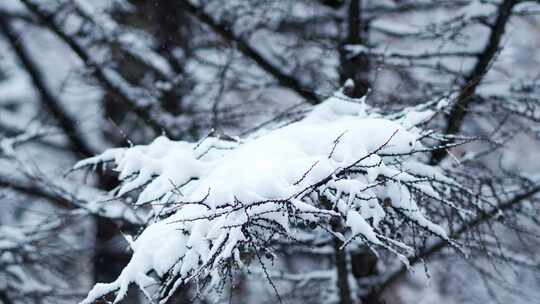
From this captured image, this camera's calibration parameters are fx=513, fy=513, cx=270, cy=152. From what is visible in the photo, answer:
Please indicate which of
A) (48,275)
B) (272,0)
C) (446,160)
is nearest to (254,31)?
(272,0)

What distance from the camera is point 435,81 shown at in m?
5.24

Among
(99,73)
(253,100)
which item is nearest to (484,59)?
(253,100)

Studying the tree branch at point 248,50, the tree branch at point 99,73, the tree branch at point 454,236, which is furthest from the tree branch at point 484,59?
the tree branch at point 99,73

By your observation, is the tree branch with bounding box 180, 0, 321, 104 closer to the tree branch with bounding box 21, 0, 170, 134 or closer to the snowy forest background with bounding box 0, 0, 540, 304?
the snowy forest background with bounding box 0, 0, 540, 304

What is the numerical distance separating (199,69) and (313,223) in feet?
11.6

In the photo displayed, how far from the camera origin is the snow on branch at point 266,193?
7.24 feet

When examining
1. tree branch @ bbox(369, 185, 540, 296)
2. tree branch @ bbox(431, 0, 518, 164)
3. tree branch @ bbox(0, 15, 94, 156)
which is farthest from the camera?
tree branch @ bbox(0, 15, 94, 156)

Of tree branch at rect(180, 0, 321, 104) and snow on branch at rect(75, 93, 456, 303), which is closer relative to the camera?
snow on branch at rect(75, 93, 456, 303)

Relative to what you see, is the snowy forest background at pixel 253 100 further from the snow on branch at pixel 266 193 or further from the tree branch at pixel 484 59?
the snow on branch at pixel 266 193

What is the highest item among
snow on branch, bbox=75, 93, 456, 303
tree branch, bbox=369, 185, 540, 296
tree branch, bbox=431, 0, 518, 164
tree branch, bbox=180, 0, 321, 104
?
tree branch, bbox=180, 0, 321, 104

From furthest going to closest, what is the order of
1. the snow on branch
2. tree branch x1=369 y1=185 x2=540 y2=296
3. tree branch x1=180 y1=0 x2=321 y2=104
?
tree branch x1=180 y1=0 x2=321 y2=104 → tree branch x1=369 y1=185 x2=540 y2=296 → the snow on branch

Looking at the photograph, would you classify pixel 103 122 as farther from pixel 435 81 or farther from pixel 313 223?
pixel 313 223

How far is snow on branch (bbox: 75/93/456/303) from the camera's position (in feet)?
7.24

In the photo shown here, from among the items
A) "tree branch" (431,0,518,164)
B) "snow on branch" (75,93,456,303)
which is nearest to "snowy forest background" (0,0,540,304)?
"tree branch" (431,0,518,164)
